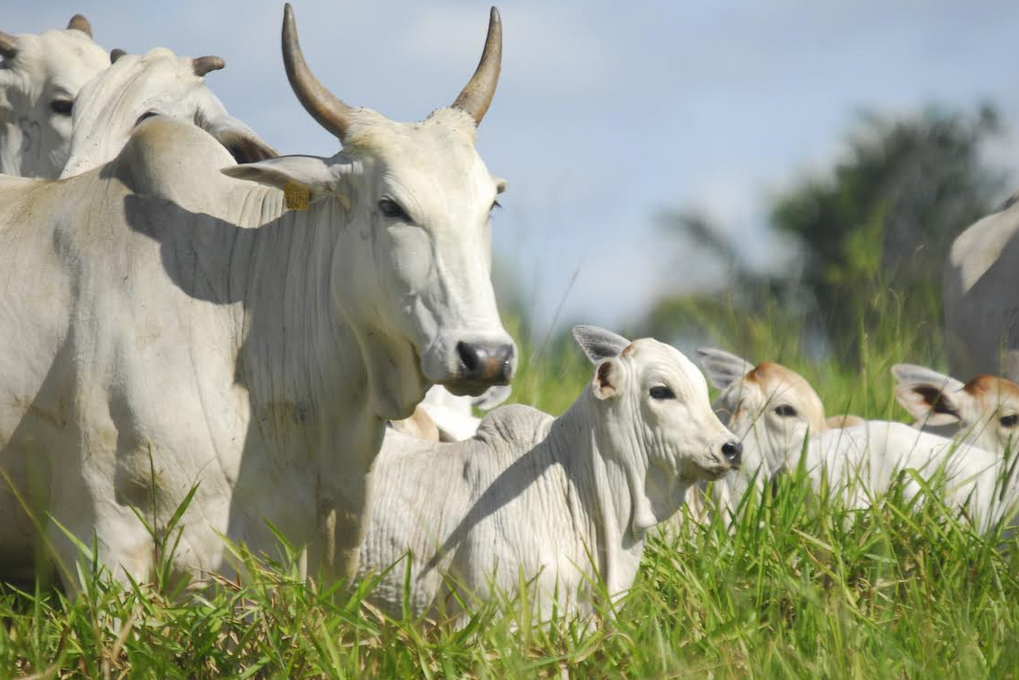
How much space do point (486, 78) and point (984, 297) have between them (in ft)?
13.7

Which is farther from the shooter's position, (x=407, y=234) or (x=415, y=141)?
(x=415, y=141)

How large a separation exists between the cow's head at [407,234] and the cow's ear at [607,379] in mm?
993

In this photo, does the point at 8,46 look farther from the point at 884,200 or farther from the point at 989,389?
the point at 884,200

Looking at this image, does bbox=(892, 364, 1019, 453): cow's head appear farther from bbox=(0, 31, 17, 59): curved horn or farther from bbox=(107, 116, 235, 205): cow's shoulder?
bbox=(0, 31, 17, 59): curved horn

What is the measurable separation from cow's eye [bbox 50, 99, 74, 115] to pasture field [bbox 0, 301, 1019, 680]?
3217 millimetres

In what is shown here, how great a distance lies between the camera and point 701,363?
7258mm

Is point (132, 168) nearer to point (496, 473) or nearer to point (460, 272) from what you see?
point (460, 272)

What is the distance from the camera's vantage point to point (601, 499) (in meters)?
5.07

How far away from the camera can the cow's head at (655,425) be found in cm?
500

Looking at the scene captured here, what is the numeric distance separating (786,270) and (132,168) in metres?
14.3

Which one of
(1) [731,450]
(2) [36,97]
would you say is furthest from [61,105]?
(1) [731,450]

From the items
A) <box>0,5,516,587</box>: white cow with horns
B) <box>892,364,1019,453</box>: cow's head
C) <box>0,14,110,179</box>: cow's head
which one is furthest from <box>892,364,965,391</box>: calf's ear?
<box>0,14,110,179</box>: cow's head

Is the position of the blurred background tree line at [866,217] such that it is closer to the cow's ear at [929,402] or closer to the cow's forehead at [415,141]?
the cow's ear at [929,402]

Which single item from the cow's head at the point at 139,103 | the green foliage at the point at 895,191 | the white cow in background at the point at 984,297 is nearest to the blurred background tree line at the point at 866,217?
the green foliage at the point at 895,191
